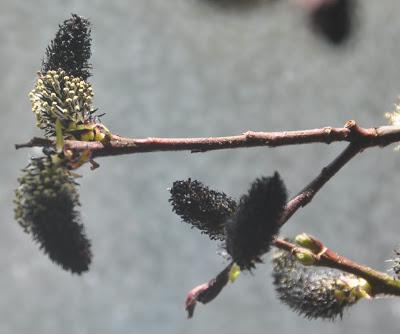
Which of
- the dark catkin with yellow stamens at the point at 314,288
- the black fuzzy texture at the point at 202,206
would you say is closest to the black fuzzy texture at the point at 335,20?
the dark catkin with yellow stamens at the point at 314,288

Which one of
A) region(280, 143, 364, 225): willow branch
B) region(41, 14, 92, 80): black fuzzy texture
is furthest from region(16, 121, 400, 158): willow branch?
region(41, 14, 92, 80): black fuzzy texture

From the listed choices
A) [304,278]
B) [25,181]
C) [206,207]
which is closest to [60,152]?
[25,181]

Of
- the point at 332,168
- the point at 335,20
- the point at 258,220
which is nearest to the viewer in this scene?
the point at 258,220

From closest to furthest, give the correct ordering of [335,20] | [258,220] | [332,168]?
[258,220] → [332,168] → [335,20]

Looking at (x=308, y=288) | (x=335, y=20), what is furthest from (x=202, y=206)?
(x=335, y=20)

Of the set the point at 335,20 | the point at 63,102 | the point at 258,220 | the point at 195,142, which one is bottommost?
the point at 258,220

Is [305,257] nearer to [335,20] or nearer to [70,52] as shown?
[70,52]

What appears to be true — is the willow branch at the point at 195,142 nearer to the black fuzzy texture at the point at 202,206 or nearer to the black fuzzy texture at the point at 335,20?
the black fuzzy texture at the point at 202,206
